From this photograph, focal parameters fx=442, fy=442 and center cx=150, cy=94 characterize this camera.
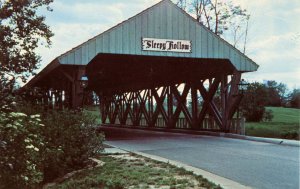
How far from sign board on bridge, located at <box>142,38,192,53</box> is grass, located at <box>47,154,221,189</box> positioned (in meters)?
Answer: 8.63

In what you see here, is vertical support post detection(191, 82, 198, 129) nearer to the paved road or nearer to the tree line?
the tree line

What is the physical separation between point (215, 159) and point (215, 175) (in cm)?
253

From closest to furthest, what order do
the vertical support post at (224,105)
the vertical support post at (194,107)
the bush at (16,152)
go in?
the bush at (16,152)
the vertical support post at (224,105)
the vertical support post at (194,107)

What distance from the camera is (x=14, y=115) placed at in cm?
647

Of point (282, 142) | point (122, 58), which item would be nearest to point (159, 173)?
point (282, 142)

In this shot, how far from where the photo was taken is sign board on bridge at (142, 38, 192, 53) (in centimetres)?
1772

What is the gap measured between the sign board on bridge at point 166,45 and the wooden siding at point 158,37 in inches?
5.7

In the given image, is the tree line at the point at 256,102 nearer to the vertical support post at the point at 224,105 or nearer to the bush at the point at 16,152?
the vertical support post at the point at 224,105

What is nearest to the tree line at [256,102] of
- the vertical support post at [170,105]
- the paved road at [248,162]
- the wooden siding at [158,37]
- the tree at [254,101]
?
the tree at [254,101]

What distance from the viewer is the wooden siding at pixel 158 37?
1677 cm

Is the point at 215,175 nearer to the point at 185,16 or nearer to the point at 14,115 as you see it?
the point at 14,115

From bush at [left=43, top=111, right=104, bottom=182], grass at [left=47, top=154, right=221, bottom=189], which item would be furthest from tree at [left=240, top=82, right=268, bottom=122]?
grass at [left=47, top=154, right=221, bottom=189]

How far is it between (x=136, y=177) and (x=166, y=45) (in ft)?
36.1

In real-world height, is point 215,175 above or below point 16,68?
below
